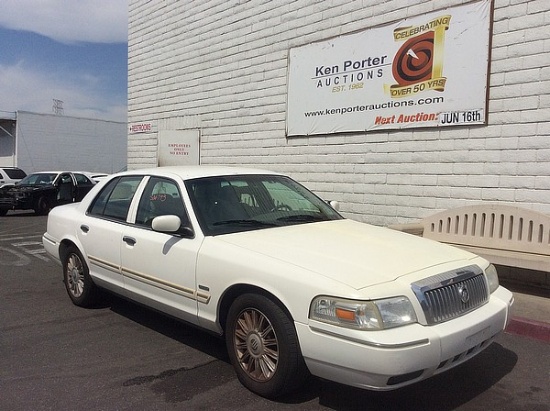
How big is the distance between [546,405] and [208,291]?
8.02ft

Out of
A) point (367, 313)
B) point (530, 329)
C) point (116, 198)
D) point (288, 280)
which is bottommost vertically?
point (530, 329)

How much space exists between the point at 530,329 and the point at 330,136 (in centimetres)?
474

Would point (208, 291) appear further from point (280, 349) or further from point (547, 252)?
point (547, 252)

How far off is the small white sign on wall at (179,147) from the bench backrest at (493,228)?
20.2 ft

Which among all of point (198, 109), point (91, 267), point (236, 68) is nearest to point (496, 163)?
point (91, 267)

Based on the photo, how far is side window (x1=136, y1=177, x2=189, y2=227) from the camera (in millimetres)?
A: 4367

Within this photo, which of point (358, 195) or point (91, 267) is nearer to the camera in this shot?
point (91, 267)

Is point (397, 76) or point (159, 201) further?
point (397, 76)

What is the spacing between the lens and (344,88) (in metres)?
8.38

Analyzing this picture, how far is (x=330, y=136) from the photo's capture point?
867 centimetres

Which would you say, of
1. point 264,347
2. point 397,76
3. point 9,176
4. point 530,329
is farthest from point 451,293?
point 9,176

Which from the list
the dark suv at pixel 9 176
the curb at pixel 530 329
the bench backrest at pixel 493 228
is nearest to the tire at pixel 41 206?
the dark suv at pixel 9 176

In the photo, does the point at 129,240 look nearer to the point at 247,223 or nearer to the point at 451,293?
the point at 247,223

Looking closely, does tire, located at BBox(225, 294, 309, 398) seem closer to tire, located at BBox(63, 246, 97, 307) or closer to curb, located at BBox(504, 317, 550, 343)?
tire, located at BBox(63, 246, 97, 307)
